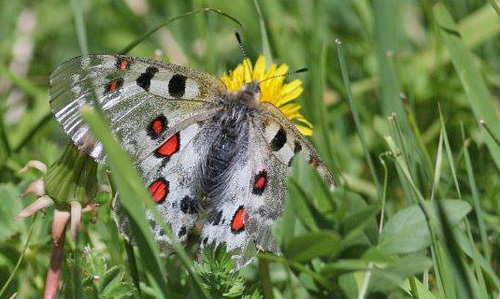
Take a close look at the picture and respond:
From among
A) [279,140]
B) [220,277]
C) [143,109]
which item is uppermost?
[143,109]

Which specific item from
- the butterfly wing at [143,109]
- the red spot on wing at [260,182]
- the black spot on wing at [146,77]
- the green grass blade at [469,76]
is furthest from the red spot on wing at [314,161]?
the green grass blade at [469,76]

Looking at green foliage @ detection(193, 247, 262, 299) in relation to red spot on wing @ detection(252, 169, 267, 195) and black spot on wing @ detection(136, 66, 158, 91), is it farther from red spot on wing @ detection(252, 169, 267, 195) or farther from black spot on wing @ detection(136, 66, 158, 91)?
black spot on wing @ detection(136, 66, 158, 91)

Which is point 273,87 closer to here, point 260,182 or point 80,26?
point 260,182

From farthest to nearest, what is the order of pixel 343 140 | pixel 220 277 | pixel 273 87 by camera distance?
pixel 343 140
pixel 273 87
pixel 220 277

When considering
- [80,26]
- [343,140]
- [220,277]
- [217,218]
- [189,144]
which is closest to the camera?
[220,277]

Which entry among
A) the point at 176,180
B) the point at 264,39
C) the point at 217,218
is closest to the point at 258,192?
the point at 217,218

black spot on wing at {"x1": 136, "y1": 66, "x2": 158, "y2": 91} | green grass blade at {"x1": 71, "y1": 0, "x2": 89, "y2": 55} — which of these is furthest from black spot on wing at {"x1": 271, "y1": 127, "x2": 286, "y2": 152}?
green grass blade at {"x1": 71, "y1": 0, "x2": 89, "y2": 55}
